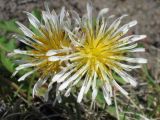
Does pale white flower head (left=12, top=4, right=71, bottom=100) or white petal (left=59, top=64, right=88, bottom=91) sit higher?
pale white flower head (left=12, top=4, right=71, bottom=100)

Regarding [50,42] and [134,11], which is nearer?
[50,42]

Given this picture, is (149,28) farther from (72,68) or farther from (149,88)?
(72,68)

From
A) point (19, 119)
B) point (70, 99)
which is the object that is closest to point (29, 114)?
point (19, 119)

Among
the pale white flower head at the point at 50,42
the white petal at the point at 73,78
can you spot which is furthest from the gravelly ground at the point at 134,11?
the white petal at the point at 73,78

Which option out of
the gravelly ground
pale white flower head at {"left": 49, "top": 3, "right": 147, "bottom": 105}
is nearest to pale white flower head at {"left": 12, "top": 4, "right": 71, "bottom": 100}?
pale white flower head at {"left": 49, "top": 3, "right": 147, "bottom": 105}

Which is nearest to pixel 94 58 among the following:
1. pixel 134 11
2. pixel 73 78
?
pixel 73 78

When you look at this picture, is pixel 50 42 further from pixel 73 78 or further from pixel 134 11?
pixel 134 11

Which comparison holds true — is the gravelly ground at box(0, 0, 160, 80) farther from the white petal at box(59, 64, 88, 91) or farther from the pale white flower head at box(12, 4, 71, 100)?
the white petal at box(59, 64, 88, 91)
